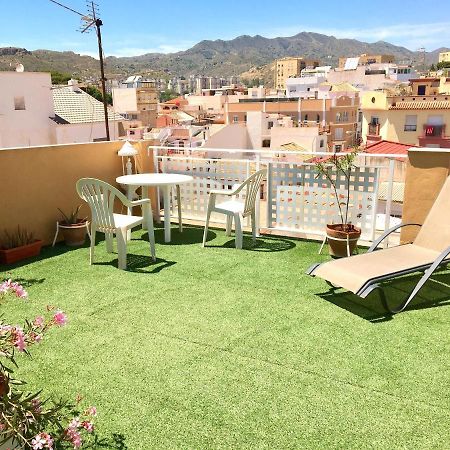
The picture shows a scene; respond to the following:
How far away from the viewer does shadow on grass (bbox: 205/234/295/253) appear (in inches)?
213

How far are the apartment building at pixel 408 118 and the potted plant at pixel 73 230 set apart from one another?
32.9 m

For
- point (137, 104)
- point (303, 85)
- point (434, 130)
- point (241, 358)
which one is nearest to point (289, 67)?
point (303, 85)

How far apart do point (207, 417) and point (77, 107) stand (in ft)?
107

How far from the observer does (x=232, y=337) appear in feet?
10.7

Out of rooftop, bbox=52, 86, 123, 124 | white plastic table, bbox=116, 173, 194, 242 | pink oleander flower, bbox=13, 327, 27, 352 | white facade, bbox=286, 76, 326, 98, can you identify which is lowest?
white plastic table, bbox=116, 173, 194, 242

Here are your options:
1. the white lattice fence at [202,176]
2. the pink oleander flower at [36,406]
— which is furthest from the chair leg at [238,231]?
the pink oleander flower at [36,406]

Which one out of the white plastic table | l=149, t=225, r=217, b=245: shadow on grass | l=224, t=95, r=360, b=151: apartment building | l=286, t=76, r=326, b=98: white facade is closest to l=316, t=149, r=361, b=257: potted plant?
l=149, t=225, r=217, b=245: shadow on grass

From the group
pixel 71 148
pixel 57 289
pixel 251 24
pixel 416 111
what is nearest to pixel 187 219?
pixel 71 148

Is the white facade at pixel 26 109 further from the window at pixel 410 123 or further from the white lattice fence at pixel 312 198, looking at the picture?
the window at pixel 410 123

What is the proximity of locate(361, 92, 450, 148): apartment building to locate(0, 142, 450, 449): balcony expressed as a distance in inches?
1295

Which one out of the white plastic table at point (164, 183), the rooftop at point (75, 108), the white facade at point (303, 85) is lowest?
the white plastic table at point (164, 183)

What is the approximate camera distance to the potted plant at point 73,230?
18.6 feet

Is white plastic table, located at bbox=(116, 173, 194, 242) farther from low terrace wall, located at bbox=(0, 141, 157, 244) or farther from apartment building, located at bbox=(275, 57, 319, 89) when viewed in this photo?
apartment building, located at bbox=(275, 57, 319, 89)

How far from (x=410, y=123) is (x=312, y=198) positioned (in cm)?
3729
